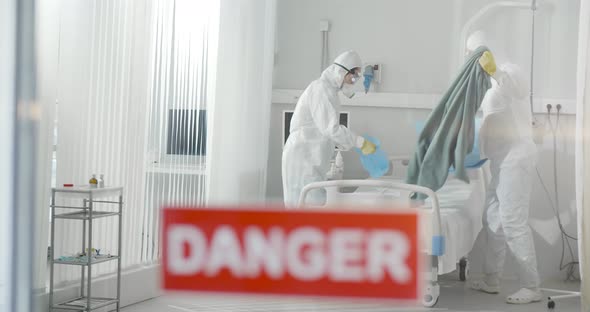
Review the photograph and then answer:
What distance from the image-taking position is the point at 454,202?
204cm

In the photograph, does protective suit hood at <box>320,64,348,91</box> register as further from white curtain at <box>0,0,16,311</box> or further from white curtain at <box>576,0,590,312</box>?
white curtain at <box>0,0,16,311</box>

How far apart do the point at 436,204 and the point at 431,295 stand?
26 centimetres

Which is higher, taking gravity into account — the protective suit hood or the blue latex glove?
the protective suit hood

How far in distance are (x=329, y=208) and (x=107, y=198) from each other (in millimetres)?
947

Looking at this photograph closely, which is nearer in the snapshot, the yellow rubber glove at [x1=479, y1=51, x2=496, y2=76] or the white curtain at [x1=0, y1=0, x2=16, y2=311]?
the white curtain at [x1=0, y1=0, x2=16, y2=311]

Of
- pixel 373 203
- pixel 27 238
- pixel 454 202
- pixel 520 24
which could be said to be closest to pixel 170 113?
pixel 27 238

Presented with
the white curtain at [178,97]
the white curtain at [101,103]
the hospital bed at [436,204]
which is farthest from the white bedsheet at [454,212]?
the white curtain at [101,103]

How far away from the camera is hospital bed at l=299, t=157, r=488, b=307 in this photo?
1.78 meters

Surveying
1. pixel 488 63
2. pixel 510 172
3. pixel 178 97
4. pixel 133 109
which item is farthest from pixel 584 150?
pixel 133 109

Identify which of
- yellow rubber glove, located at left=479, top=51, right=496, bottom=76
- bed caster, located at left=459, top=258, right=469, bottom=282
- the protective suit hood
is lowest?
bed caster, located at left=459, top=258, right=469, bottom=282

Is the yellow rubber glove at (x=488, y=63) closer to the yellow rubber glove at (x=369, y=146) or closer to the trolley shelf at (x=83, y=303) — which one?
the yellow rubber glove at (x=369, y=146)

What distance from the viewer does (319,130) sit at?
1976 millimetres

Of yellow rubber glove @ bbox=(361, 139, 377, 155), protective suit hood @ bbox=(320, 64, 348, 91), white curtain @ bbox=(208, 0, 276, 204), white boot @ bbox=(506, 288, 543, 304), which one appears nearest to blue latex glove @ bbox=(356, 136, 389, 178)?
yellow rubber glove @ bbox=(361, 139, 377, 155)

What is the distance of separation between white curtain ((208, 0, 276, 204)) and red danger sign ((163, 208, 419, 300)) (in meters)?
0.33
